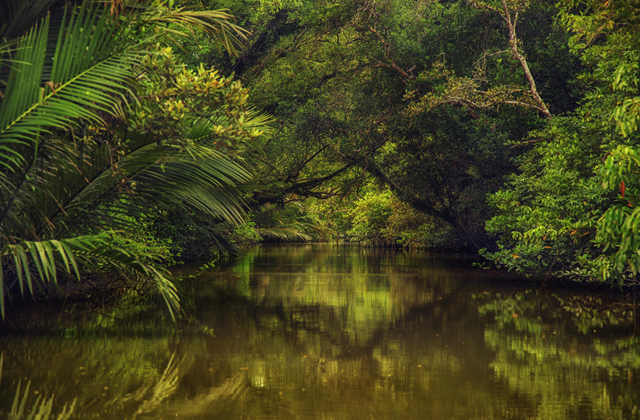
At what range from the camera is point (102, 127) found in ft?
23.5

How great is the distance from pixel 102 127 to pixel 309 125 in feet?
50.6

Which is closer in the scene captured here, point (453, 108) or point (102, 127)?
point (102, 127)

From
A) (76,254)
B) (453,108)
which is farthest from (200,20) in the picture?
(453,108)

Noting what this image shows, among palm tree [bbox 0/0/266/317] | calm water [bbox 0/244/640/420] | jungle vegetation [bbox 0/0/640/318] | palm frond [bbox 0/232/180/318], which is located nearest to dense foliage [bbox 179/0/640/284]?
jungle vegetation [bbox 0/0/640/318]

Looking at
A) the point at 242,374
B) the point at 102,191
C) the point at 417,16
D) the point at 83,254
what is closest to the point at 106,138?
the point at 102,191

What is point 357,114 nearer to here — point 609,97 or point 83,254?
point 609,97

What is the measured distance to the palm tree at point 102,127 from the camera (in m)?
6.38

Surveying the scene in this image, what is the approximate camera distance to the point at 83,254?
272 inches

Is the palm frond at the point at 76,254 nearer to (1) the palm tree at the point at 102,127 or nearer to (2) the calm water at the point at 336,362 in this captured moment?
(1) the palm tree at the point at 102,127

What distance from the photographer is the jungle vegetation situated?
22.6 ft

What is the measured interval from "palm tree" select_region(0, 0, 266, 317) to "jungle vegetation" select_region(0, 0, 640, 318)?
0.09ft

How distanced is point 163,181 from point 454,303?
6.32 m

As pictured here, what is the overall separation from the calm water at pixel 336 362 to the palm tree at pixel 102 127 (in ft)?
2.80

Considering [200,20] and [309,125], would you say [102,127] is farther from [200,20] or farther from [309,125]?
[309,125]
